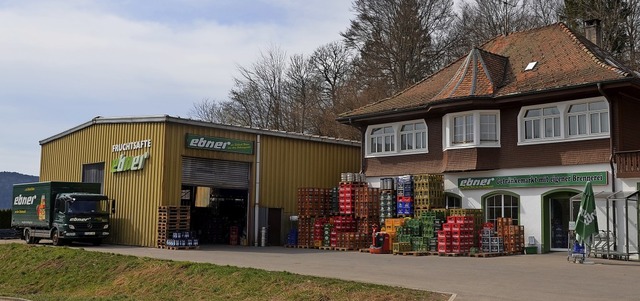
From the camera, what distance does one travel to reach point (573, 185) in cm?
2539

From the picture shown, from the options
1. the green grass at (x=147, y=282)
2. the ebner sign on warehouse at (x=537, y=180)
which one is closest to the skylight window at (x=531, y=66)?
the ebner sign on warehouse at (x=537, y=180)

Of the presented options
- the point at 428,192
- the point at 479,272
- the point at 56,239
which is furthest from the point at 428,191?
the point at 56,239

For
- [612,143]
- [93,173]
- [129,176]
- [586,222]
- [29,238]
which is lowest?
[29,238]

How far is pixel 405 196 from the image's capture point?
28781mm

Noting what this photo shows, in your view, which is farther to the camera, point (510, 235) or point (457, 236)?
point (510, 235)

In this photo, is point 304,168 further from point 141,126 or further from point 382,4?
point 382,4

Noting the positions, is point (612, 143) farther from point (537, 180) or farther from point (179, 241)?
point (179, 241)

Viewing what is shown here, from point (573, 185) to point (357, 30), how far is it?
836 inches

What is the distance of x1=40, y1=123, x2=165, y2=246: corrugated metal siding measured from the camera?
93.6 feet

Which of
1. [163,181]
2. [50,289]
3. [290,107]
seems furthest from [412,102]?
[290,107]

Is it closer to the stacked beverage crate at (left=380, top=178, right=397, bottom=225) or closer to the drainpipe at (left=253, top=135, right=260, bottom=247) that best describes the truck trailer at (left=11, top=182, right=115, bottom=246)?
the drainpipe at (left=253, top=135, right=260, bottom=247)

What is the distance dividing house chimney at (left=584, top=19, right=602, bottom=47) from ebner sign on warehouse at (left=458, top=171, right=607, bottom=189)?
847 centimetres

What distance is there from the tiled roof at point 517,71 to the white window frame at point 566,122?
30.7 inches

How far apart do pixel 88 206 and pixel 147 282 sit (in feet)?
39.7
